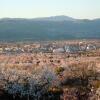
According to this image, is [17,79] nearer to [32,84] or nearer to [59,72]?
[32,84]

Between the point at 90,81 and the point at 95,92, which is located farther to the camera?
the point at 90,81

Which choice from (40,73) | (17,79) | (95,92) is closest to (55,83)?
(40,73)

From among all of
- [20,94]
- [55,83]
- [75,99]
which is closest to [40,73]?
[55,83]

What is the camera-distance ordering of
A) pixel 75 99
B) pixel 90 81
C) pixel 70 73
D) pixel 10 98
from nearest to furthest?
pixel 75 99, pixel 10 98, pixel 90 81, pixel 70 73

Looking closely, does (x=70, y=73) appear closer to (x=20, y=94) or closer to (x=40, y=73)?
(x=40, y=73)

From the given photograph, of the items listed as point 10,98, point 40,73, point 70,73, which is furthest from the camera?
point 70,73

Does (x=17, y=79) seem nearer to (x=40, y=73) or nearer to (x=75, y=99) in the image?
(x=40, y=73)

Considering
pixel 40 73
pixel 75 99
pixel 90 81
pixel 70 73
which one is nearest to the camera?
pixel 75 99

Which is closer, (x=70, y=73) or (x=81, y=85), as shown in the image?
(x=81, y=85)
